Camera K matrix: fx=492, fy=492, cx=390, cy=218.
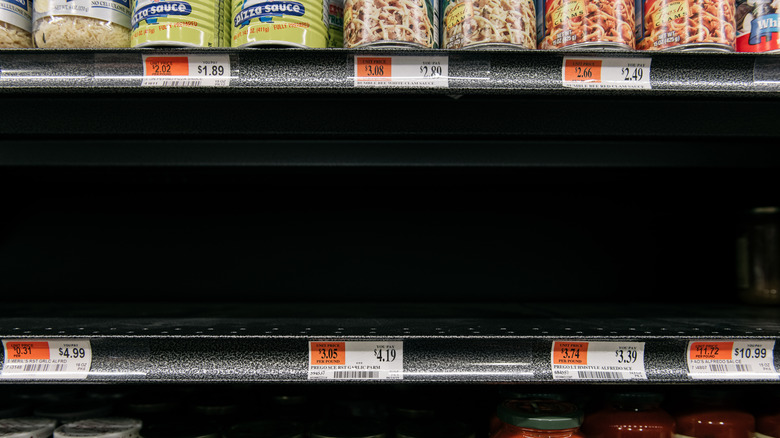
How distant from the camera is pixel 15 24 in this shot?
93cm

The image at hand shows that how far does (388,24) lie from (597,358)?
2.21 feet

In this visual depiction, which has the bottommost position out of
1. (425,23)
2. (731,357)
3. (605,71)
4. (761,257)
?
(731,357)

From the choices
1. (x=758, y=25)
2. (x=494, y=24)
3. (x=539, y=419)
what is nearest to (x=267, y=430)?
(x=539, y=419)

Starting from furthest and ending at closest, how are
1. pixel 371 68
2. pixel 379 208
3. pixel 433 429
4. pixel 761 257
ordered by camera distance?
1. pixel 379 208
2. pixel 761 257
3. pixel 433 429
4. pixel 371 68

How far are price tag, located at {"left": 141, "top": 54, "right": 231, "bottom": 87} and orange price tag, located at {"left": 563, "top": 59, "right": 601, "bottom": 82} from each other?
0.58 metres

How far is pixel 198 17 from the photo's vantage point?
87 cm

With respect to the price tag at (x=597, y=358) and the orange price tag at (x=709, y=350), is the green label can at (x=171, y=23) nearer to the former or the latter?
the price tag at (x=597, y=358)

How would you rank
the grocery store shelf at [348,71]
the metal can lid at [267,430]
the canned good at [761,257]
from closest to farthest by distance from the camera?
1. the grocery store shelf at [348,71]
2. the metal can lid at [267,430]
3. the canned good at [761,257]

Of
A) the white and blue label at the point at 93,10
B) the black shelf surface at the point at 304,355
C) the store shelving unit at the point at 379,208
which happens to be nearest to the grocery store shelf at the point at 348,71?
the store shelving unit at the point at 379,208

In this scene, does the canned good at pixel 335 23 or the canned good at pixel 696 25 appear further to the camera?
the canned good at pixel 335 23

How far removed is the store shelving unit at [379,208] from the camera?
829mm

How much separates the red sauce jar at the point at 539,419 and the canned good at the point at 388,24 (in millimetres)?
676

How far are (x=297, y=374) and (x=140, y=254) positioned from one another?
0.83 meters

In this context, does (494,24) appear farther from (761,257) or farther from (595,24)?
(761,257)
